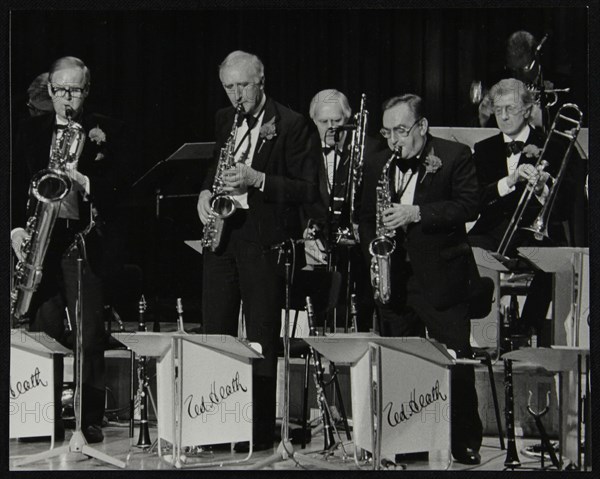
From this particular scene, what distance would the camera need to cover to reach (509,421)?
4828mm

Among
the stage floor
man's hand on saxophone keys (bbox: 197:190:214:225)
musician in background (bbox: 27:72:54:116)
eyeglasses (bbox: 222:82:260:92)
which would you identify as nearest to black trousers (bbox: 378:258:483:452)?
the stage floor

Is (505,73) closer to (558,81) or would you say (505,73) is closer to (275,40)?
(558,81)

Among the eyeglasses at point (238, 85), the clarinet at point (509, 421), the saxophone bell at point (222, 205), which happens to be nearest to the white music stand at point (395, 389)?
the clarinet at point (509, 421)

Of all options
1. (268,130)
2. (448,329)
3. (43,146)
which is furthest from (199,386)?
(43,146)

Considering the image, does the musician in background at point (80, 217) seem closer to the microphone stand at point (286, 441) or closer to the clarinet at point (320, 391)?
the microphone stand at point (286, 441)

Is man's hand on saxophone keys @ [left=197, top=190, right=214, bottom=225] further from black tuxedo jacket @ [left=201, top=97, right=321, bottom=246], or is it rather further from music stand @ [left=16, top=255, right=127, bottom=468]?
music stand @ [left=16, top=255, right=127, bottom=468]

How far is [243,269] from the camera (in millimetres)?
5078

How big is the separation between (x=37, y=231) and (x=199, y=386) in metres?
1.21

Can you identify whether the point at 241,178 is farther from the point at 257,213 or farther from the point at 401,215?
the point at 401,215

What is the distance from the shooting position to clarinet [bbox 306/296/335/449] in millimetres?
4895

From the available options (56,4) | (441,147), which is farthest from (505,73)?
(56,4)

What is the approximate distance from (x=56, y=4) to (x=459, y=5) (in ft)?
7.07

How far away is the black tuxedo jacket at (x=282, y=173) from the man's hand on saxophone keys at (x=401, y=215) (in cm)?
42

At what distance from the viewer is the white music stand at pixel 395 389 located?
458cm
